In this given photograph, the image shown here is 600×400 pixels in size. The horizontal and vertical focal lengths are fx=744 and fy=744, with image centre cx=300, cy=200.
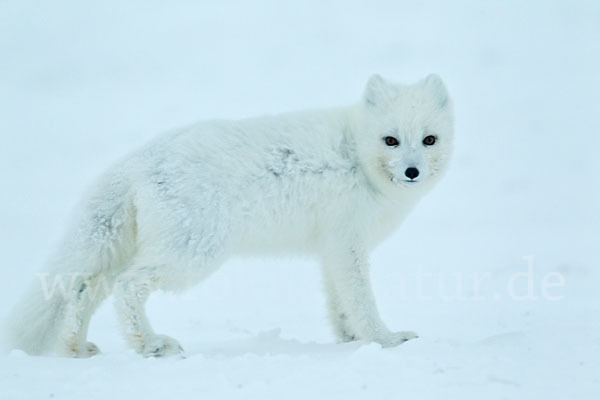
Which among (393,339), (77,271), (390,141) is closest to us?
(77,271)

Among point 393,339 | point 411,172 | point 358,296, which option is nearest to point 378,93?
point 411,172

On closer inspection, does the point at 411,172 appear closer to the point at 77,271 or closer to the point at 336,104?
the point at 77,271

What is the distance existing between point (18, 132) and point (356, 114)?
9.73m

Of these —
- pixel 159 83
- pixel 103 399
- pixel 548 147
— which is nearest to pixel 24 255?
pixel 103 399

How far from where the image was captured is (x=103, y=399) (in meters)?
3.41

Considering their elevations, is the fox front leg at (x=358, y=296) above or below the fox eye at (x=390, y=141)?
below

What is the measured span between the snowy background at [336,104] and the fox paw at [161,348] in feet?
0.43

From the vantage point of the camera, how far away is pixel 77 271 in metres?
4.66

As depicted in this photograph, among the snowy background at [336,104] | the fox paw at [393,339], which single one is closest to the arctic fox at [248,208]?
the fox paw at [393,339]

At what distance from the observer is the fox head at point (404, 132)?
5035 mm

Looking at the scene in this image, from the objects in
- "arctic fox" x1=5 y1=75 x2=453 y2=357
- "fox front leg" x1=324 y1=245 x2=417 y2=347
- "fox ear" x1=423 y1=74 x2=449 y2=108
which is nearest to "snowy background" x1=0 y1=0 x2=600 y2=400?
"fox front leg" x1=324 y1=245 x2=417 y2=347

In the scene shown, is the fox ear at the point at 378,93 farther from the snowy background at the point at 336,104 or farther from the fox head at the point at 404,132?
the snowy background at the point at 336,104

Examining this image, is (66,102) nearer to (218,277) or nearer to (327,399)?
(218,277)

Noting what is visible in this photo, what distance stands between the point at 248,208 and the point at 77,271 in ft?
3.74
